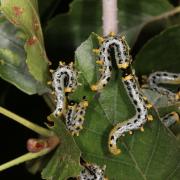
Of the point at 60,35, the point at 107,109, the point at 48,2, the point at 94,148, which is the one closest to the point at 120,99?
the point at 107,109

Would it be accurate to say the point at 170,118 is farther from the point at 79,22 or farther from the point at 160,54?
the point at 79,22

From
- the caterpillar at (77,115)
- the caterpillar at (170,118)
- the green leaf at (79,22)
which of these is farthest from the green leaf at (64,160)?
the green leaf at (79,22)

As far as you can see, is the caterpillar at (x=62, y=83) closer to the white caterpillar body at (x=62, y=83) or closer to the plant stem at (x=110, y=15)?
the white caterpillar body at (x=62, y=83)

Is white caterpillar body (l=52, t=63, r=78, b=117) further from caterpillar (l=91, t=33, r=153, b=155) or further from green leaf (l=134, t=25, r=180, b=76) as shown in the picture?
green leaf (l=134, t=25, r=180, b=76)

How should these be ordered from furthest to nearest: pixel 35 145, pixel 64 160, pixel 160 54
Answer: pixel 160 54, pixel 35 145, pixel 64 160

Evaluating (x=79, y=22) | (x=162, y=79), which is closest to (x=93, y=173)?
(x=162, y=79)

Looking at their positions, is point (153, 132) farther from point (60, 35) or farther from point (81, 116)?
point (60, 35)
